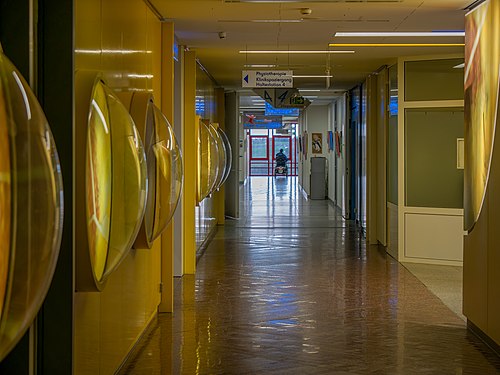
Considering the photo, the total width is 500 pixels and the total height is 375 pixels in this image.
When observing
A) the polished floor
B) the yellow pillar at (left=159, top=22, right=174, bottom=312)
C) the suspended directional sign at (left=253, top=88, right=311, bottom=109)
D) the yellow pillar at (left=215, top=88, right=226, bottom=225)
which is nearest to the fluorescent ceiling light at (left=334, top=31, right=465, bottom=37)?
the yellow pillar at (left=159, top=22, right=174, bottom=312)

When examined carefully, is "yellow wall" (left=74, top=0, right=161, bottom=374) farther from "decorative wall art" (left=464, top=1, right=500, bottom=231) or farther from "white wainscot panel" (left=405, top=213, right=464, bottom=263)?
"white wainscot panel" (left=405, top=213, right=464, bottom=263)

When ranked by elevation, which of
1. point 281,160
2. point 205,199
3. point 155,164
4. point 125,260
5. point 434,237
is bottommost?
point 434,237

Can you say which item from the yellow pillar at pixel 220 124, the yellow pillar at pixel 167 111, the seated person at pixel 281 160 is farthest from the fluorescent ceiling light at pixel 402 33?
the seated person at pixel 281 160

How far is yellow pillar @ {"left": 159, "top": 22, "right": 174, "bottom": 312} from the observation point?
26.7 feet

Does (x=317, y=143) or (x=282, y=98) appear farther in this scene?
(x=317, y=143)

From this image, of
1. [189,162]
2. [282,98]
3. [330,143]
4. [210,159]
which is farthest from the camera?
[330,143]

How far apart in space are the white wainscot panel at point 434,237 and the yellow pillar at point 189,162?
344 cm

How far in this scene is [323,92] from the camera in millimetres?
20297

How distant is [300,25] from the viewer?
9.07 metres

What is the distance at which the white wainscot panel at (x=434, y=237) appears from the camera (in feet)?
40.0

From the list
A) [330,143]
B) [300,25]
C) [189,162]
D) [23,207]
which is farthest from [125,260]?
[330,143]

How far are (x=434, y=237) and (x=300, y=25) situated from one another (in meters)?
4.64

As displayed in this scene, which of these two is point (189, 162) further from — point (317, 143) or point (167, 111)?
point (317, 143)

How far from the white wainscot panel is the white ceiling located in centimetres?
243
